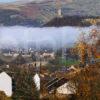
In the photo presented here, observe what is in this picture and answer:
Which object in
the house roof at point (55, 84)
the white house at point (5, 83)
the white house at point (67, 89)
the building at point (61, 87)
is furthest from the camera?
the house roof at point (55, 84)

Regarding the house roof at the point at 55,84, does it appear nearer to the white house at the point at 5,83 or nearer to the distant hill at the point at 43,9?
the white house at the point at 5,83

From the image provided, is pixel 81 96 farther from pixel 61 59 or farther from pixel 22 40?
pixel 22 40

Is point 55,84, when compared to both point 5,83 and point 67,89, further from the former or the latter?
point 67,89

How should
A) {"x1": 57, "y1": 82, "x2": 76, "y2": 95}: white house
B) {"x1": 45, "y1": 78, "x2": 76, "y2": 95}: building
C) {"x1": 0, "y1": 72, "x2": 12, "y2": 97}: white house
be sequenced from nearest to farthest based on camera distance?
{"x1": 57, "y1": 82, "x2": 76, "y2": 95}: white house
{"x1": 45, "y1": 78, "x2": 76, "y2": 95}: building
{"x1": 0, "y1": 72, "x2": 12, "y2": 97}: white house

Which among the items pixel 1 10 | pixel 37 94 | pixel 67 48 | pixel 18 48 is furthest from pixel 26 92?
pixel 1 10

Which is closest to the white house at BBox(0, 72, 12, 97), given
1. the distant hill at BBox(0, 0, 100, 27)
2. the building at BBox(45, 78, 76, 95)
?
the building at BBox(45, 78, 76, 95)

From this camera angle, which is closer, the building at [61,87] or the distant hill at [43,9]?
→ the building at [61,87]

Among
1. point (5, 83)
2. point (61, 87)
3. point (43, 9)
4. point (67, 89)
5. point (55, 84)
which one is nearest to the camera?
point (67, 89)

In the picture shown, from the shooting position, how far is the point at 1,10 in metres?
116

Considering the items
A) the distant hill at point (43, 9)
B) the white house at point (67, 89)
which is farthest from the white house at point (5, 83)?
the distant hill at point (43, 9)

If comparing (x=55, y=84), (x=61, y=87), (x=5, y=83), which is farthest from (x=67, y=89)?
(x=55, y=84)

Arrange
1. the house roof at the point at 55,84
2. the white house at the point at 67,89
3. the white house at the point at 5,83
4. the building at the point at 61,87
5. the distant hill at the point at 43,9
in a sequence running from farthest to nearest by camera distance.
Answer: the distant hill at the point at 43,9, the house roof at the point at 55,84, the white house at the point at 5,83, the building at the point at 61,87, the white house at the point at 67,89

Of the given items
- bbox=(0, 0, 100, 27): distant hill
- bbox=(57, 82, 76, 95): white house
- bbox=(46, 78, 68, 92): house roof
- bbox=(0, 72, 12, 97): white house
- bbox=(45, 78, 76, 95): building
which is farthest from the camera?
bbox=(0, 0, 100, 27): distant hill

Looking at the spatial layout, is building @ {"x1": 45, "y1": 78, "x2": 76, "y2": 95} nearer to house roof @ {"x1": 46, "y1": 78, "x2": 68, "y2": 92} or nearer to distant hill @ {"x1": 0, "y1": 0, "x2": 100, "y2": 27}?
house roof @ {"x1": 46, "y1": 78, "x2": 68, "y2": 92}
